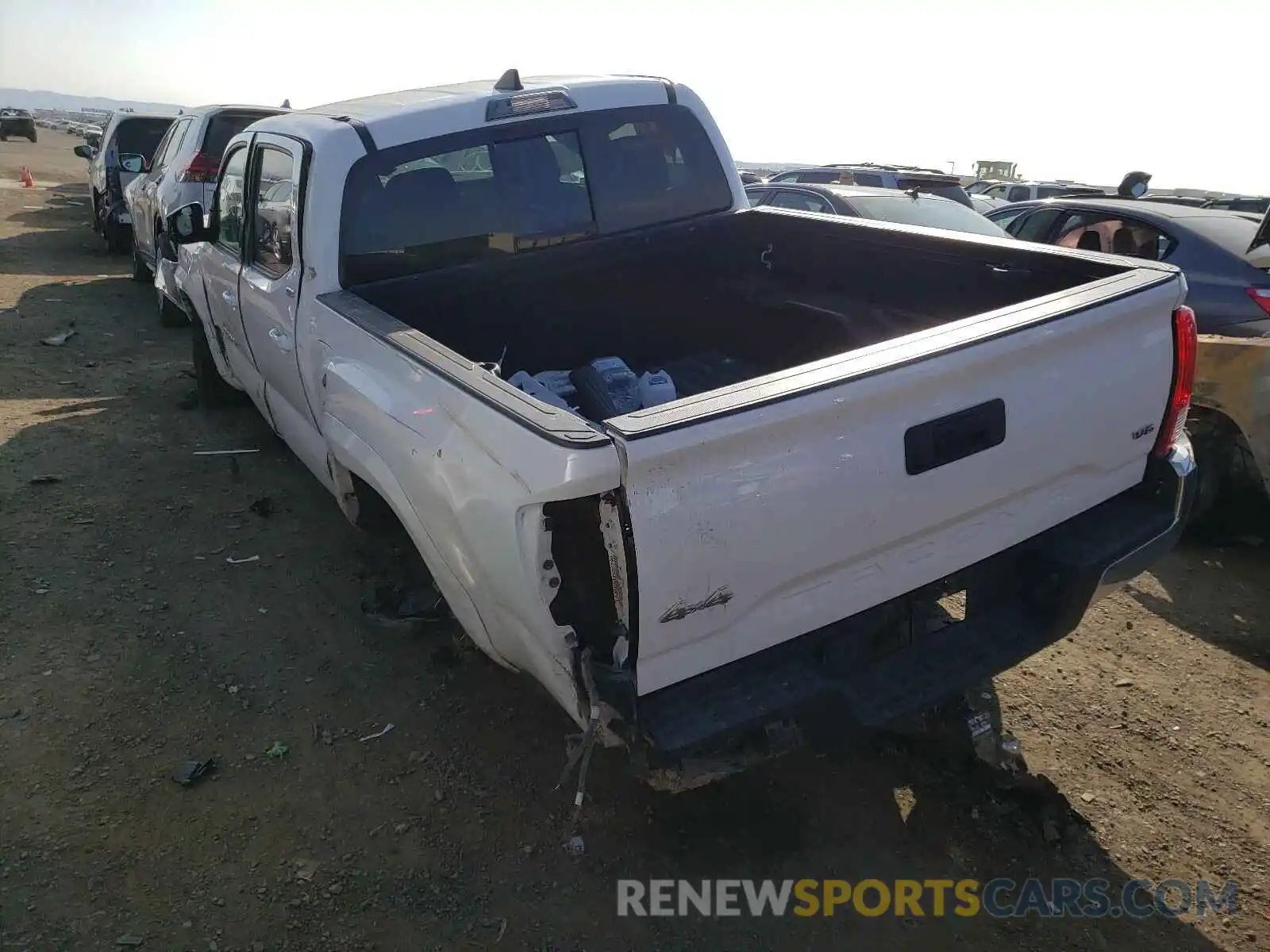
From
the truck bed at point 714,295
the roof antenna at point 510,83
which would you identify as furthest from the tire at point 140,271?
the truck bed at point 714,295

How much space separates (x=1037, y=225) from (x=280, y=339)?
6.29m

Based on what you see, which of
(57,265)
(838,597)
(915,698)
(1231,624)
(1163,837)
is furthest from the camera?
(57,265)

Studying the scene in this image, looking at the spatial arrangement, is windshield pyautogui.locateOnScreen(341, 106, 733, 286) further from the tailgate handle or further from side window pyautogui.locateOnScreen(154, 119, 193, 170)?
side window pyautogui.locateOnScreen(154, 119, 193, 170)

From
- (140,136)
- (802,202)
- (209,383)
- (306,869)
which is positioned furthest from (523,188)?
(140,136)

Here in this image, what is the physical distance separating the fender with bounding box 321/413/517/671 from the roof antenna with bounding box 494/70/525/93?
6.22ft

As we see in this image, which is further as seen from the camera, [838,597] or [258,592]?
[258,592]

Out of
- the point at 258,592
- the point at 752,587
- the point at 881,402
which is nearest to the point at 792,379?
the point at 881,402

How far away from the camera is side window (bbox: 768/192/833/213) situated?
7459 millimetres

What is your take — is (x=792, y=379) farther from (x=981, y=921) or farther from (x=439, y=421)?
(x=981, y=921)

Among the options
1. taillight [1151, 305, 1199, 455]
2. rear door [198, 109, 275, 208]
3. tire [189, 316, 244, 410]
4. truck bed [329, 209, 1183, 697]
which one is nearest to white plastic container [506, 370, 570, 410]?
truck bed [329, 209, 1183, 697]

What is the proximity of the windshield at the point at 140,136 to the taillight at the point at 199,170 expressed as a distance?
4.64 meters

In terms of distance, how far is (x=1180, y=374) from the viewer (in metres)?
2.69

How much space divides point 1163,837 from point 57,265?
48.5 ft

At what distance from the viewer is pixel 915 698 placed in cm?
239
